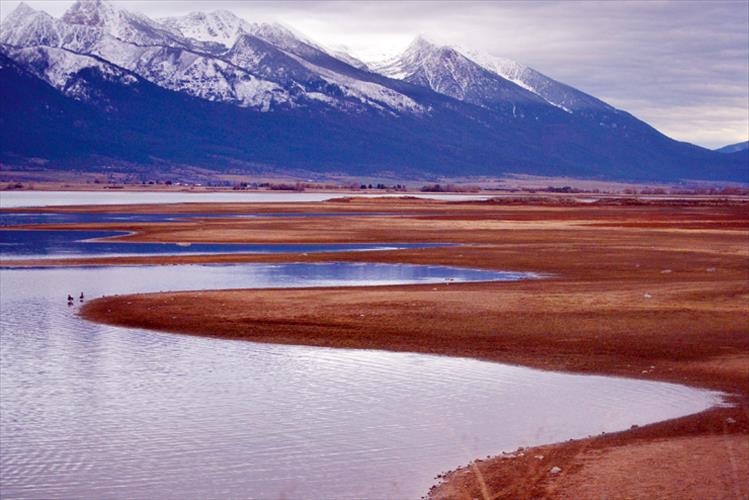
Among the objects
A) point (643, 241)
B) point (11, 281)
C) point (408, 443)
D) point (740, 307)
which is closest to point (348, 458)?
point (408, 443)

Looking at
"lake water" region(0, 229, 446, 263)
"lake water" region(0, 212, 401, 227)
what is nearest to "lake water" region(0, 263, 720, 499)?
"lake water" region(0, 229, 446, 263)

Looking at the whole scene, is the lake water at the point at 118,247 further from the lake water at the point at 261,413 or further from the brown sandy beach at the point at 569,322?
the lake water at the point at 261,413

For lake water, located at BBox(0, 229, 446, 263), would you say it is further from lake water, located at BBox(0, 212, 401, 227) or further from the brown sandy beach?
lake water, located at BBox(0, 212, 401, 227)

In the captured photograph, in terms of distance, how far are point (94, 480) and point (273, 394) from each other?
677 centimetres

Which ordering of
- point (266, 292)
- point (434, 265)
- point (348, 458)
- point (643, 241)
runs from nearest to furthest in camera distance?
point (348, 458)
point (266, 292)
point (434, 265)
point (643, 241)

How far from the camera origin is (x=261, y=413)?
22688 mm

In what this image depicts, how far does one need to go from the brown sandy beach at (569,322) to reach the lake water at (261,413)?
4.05ft

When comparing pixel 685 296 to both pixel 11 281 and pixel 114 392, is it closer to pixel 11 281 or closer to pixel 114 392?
pixel 114 392

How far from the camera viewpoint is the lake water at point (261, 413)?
18.3 meters

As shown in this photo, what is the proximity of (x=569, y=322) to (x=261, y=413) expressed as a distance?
1402 cm

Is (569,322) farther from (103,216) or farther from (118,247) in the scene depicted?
(103,216)

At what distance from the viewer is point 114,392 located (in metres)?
24.4

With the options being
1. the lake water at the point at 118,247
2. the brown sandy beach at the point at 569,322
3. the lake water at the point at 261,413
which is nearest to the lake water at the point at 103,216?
the lake water at the point at 118,247

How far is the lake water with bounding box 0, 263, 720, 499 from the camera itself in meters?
18.3
